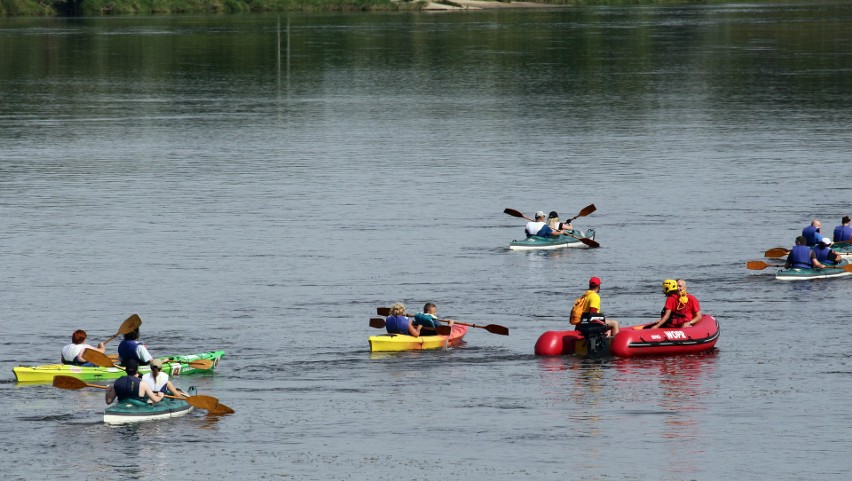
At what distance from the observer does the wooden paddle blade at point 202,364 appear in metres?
39.2

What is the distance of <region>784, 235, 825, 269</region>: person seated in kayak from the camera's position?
5094cm

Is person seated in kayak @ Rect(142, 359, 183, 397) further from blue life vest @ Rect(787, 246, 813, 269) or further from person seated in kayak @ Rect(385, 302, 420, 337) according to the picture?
blue life vest @ Rect(787, 246, 813, 269)

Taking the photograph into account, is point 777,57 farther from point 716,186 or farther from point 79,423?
point 79,423

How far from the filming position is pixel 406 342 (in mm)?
41906

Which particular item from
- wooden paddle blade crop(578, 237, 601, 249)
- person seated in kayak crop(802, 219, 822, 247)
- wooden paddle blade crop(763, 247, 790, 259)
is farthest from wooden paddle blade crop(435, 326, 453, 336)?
person seated in kayak crop(802, 219, 822, 247)

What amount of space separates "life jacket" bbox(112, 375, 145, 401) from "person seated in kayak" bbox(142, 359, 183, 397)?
0.73 ft

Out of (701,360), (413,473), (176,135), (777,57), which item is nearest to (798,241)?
(701,360)

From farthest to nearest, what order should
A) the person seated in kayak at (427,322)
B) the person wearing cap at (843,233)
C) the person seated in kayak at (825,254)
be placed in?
the person wearing cap at (843,233) → the person seated in kayak at (825,254) → the person seated in kayak at (427,322)

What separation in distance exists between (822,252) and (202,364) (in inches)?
925

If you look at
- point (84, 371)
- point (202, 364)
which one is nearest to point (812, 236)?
point (202, 364)

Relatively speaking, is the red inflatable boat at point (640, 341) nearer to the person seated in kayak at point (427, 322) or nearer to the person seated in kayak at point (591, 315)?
the person seated in kayak at point (591, 315)

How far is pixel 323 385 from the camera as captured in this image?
3881 centimetres

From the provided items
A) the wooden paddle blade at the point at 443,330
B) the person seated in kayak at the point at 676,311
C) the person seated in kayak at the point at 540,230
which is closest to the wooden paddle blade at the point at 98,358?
the wooden paddle blade at the point at 443,330

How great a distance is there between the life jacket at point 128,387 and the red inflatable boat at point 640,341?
460 inches
